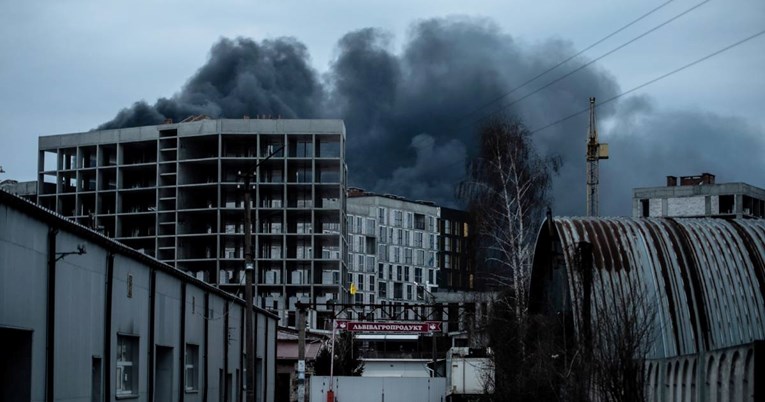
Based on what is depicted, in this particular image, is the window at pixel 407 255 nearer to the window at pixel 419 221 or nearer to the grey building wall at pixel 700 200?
the window at pixel 419 221

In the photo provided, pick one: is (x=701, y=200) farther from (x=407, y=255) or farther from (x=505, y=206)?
(x=505, y=206)

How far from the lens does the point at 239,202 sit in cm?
10712

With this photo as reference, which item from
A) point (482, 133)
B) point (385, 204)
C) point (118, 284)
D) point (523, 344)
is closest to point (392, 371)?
point (482, 133)

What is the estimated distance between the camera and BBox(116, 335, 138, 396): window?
25016mm

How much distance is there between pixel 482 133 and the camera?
52656 mm

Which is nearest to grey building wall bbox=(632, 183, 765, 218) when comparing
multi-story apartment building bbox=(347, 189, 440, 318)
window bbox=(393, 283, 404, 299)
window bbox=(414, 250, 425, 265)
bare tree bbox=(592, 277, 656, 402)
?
multi-story apartment building bbox=(347, 189, 440, 318)

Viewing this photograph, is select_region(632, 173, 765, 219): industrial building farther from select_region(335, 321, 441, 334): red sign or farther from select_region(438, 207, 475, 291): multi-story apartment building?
select_region(335, 321, 441, 334): red sign

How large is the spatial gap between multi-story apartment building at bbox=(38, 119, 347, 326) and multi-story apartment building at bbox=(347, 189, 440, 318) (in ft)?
158

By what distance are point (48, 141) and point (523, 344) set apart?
89.3 m

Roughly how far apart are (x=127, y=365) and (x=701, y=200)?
376 feet

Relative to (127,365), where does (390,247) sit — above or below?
above

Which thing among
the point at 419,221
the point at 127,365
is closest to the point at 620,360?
the point at 127,365

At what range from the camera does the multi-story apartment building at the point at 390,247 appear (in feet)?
523

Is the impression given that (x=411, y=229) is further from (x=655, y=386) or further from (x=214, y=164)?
(x=655, y=386)
